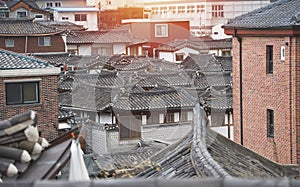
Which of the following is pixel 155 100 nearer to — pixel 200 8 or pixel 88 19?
pixel 88 19

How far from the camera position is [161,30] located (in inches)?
2344

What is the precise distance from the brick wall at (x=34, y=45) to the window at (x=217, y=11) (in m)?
29.5

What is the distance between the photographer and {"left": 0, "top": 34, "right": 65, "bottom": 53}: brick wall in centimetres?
4331

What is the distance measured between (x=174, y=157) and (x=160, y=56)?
45.4 metres

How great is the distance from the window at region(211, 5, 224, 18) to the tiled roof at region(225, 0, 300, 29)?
5216 centimetres

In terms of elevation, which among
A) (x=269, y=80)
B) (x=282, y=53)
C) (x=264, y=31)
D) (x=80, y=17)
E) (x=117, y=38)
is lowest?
(x=269, y=80)

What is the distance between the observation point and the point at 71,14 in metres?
66.2

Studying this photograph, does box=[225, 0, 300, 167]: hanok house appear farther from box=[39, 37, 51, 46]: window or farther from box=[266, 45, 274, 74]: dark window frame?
box=[39, 37, 51, 46]: window

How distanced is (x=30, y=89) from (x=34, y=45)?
1026 inches

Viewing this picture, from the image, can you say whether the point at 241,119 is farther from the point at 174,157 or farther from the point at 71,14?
the point at 71,14

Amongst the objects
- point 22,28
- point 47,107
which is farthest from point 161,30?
point 47,107

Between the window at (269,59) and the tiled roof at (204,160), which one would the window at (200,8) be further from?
the tiled roof at (204,160)

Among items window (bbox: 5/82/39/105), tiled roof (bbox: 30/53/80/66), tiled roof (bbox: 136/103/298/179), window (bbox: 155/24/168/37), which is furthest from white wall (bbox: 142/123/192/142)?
window (bbox: 155/24/168/37)

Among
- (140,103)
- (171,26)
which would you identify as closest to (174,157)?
(140,103)
